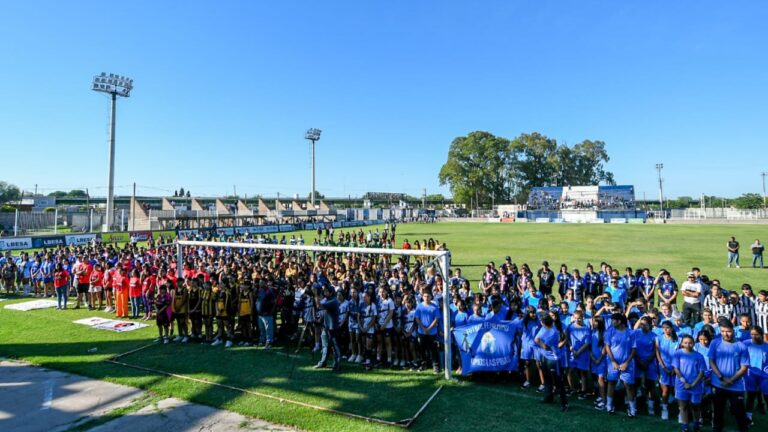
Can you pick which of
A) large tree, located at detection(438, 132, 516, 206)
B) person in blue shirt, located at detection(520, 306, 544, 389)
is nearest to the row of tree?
large tree, located at detection(438, 132, 516, 206)

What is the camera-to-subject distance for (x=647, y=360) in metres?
6.50

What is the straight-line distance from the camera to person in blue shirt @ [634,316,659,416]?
6.52m

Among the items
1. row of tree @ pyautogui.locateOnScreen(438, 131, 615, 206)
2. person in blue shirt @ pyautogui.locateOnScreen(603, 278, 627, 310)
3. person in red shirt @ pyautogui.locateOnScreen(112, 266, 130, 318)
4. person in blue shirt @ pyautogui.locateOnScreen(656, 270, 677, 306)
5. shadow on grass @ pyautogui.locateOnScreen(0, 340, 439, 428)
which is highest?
row of tree @ pyautogui.locateOnScreen(438, 131, 615, 206)

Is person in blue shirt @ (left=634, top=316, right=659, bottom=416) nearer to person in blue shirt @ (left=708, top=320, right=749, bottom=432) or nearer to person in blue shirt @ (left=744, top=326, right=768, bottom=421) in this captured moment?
person in blue shirt @ (left=708, top=320, right=749, bottom=432)

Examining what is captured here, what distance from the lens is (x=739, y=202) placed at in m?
97.5

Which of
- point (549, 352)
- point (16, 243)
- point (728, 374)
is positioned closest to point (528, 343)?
point (549, 352)

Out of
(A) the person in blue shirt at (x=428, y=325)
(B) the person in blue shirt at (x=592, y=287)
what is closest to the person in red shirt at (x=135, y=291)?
(A) the person in blue shirt at (x=428, y=325)

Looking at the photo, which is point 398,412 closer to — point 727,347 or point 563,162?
point 727,347

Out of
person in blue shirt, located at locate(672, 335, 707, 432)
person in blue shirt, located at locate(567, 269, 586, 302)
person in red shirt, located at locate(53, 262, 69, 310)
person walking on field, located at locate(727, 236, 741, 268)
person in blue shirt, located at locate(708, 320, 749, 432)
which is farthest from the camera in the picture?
person walking on field, located at locate(727, 236, 741, 268)

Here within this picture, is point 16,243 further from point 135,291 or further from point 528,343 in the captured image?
point 528,343

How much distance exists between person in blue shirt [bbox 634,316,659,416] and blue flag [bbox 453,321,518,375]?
199 cm

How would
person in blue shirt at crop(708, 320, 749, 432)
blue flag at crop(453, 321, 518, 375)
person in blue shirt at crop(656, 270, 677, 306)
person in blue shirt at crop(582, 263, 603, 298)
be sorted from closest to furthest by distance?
person in blue shirt at crop(708, 320, 749, 432), blue flag at crop(453, 321, 518, 375), person in blue shirt at crop(656, 270, 677, 306), person in blue shirt at crop(582, 263, 603, 298)

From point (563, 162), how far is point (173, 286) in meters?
101

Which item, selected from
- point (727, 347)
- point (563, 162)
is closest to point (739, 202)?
point (563, 162)
